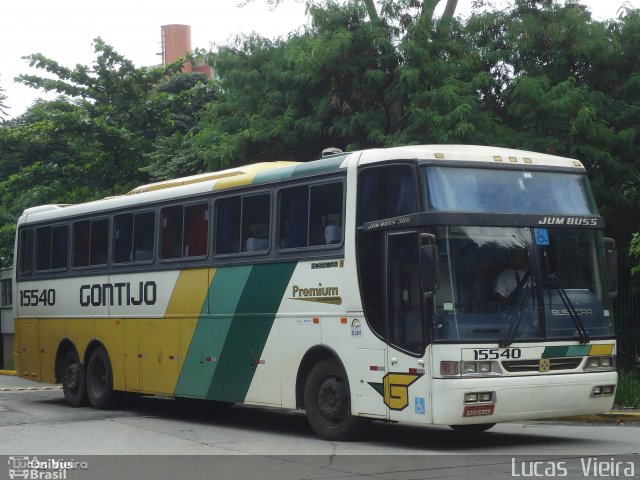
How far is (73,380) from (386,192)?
30.1 ft

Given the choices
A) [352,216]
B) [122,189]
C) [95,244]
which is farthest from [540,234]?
[122,189]

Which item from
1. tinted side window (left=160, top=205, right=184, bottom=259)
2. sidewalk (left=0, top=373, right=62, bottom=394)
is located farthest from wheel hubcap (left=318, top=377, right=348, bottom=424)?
sidewalk (left=0, top=373, right=62, bottom=394)

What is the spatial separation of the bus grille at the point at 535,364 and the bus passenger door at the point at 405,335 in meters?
0.93

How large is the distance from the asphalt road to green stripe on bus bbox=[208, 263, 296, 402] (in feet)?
2.21

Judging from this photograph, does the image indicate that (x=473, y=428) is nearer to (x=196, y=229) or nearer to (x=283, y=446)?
(x=283, y=446)

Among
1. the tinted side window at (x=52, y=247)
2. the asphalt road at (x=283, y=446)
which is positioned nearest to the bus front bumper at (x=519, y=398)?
the asphalt road at (x=283, y=446)

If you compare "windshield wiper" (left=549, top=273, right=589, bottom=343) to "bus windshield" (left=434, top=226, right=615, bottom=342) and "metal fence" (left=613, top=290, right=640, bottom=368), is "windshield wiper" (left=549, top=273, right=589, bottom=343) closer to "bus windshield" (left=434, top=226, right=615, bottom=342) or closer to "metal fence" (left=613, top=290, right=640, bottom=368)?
"bus windshield" (left=434, top=226, right=615, bottom=342)

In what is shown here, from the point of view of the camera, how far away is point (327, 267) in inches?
530

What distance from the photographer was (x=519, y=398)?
12031mm

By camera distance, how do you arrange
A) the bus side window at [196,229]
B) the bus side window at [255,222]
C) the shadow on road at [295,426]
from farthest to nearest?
1. the bus side window at [196,229]
2. the bus side window at [255,222]
3. the shadow on road at [295,426]

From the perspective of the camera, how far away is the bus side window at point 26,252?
70.5 feet

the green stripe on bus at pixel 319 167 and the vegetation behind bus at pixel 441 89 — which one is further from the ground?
the vegetation behind bus at pixel 441 89

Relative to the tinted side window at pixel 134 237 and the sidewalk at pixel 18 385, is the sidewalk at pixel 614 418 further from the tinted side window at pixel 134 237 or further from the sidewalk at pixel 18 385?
the sidewalk at pixel 18 385

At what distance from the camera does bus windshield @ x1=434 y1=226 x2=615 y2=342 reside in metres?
12.0
